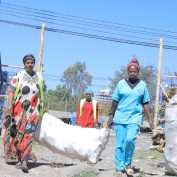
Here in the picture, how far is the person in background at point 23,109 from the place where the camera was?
23.4 feet

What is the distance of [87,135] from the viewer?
7281 mm

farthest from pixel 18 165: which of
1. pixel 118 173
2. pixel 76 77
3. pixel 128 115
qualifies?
pixel 76 77

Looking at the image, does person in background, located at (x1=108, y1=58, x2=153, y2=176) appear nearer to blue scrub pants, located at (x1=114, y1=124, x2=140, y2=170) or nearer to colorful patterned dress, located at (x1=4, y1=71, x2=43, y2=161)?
blue scrub pants, located at (x1=114, y1=124, x2=140, y2=170)

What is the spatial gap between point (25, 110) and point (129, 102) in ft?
→ 5.12

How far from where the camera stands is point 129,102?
6801 millimetres

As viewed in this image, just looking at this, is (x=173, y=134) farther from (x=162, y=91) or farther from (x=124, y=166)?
(x=162, y=91)

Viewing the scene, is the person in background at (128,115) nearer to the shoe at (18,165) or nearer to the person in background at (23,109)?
the person in background at (23,109)

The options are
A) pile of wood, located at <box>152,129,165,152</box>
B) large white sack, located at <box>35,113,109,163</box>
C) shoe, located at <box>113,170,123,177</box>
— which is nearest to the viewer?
shoe, located at <box>113,170,123,177</box>

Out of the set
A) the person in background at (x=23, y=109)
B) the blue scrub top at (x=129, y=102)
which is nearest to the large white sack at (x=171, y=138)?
the blue scrub top at (x=129, y=102)

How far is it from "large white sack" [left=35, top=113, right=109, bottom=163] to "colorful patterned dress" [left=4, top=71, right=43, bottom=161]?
189 mm

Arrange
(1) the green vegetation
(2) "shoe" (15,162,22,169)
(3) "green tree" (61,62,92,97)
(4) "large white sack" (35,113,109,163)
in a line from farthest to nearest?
(3) "green tree" (61,62,92,97) < (4) "large white sack" (35,113,109,163) < (2) "shoe" (15,162,22,169) < (1) the green vegetation

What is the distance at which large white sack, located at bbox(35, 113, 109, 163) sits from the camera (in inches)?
284

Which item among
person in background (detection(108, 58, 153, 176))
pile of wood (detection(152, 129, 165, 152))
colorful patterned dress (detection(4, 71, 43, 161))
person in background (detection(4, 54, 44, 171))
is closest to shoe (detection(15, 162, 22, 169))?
person in background (detection(4, 54, 44, 171))

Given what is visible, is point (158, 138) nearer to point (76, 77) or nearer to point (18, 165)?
point (18, 165)
